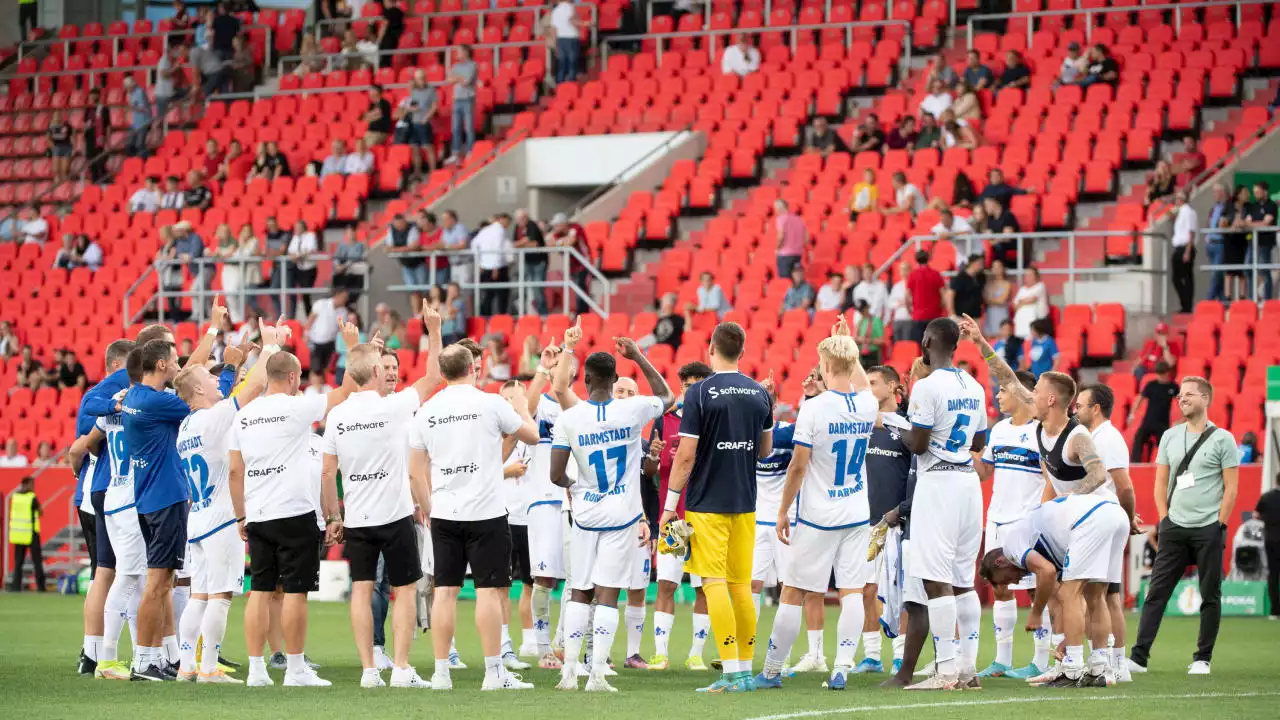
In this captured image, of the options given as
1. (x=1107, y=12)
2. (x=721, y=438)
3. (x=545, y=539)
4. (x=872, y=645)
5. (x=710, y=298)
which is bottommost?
(x=872, y=645)

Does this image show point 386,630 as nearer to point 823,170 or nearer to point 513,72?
point 823,170

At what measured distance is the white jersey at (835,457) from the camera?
11.6 m

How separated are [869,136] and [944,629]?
1722 cm

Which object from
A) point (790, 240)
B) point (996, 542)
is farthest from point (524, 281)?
point (996, 542)

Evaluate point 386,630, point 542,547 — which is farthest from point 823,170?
point 542,547

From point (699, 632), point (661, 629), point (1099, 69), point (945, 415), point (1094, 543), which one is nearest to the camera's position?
point (945, 415)

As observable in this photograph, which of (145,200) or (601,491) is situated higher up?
(145,200)

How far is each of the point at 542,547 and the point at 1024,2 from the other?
63.6 ft

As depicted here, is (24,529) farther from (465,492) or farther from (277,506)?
(465,492)

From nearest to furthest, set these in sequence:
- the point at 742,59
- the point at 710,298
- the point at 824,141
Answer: the point at 710,298 < the point at 824,141 < the point at 742,59

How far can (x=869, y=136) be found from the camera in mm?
27719

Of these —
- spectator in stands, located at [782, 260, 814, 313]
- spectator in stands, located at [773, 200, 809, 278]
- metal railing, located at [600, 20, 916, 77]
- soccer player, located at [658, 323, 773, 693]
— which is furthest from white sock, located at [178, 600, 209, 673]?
metal railing, located at [600, 20, 916, 77]

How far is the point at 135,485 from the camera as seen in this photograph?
481 inches

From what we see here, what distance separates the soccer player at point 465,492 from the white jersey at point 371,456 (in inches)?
11.2
